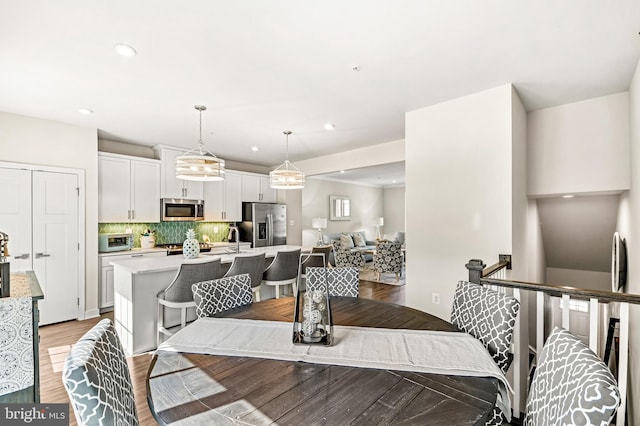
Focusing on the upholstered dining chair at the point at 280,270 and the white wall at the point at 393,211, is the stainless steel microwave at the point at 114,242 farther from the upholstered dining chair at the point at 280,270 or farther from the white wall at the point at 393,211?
the white wall at the point at 393,211

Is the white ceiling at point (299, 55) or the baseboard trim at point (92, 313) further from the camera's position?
the baseboard trim at point (92, 313)

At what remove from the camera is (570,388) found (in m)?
0.91

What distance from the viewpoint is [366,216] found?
10.9m

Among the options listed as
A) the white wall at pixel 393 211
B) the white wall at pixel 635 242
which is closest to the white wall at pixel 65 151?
the white wall at pixel 635 242

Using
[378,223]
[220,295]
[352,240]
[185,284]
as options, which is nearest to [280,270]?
[185,284]

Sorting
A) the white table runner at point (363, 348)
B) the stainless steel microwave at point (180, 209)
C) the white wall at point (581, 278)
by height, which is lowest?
the white wall at point (581, 278)

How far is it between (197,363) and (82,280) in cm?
397

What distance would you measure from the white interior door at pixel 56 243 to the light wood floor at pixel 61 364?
0.25m

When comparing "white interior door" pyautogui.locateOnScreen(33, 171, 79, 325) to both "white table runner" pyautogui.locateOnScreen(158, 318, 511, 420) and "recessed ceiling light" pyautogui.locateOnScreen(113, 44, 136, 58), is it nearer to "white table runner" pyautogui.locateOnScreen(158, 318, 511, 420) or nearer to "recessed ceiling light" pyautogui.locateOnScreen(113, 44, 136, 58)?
"recessed ceiling light" pyautogui.locateOnScreen(113, 44, 136, 58)

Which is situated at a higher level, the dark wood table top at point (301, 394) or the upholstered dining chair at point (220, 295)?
the upholstered dining chair at point (220, 295)

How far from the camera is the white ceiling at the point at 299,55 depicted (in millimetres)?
1876

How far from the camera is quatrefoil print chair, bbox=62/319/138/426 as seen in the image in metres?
0.89

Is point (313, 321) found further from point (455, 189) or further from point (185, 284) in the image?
point (455, 189)

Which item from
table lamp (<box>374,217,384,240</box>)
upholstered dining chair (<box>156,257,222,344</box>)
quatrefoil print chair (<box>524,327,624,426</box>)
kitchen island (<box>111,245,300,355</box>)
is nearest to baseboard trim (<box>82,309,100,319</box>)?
kitchen island (<box>111,245,300,355</box>)
